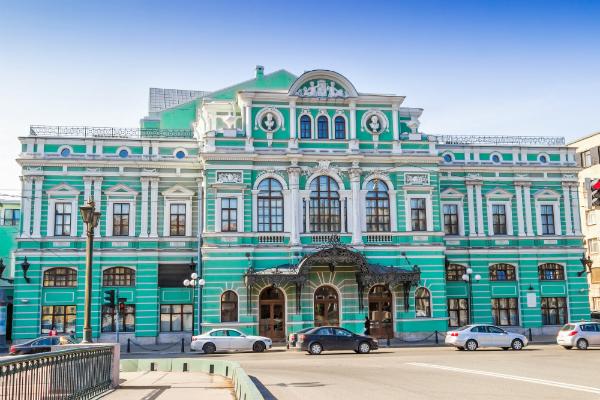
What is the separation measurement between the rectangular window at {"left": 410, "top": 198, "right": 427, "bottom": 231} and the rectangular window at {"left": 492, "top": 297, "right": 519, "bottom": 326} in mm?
7798

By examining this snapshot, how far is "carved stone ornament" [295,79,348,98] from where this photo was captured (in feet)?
134

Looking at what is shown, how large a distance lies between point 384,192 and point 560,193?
43.8 feet

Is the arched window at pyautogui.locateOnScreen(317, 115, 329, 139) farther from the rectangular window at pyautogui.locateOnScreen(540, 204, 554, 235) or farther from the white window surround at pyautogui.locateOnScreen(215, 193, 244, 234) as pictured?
the rectangular window at pyautogui.locateOnScreen(540, 204, 554, 235)

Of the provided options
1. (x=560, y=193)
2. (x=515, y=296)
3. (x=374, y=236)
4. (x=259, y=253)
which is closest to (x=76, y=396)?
(x=259, y=253)

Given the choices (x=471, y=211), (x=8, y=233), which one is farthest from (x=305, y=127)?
(x=8, y=233)

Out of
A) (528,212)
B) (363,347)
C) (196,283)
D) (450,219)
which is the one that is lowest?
(363,347)

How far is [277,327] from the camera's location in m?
39.0

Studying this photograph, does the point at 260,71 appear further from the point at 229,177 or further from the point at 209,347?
the point at 209,347

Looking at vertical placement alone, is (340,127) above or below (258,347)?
above

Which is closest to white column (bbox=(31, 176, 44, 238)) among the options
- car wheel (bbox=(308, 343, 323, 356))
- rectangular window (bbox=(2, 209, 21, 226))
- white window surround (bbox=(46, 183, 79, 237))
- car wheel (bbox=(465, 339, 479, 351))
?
white window surround (bbox=(46, 183, 79, 237))

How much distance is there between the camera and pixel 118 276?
40594mm

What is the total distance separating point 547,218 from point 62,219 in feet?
102

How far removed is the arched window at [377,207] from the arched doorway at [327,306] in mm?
4419

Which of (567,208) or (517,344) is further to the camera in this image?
(567,208)
